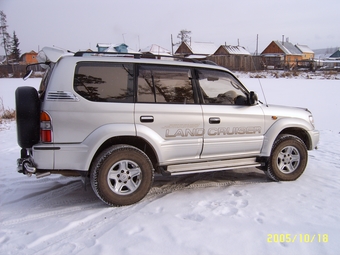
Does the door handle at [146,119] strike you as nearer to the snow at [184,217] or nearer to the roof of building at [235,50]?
the snow at [184,217]

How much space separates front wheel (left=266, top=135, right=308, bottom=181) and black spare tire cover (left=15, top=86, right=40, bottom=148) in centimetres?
340

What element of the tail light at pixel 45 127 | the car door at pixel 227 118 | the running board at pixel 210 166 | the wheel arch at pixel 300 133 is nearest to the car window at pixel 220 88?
the car door at pixel 227 118

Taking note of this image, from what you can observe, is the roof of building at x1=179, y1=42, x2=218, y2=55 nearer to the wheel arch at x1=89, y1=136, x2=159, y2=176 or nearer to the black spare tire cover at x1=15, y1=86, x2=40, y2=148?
the wheel arch at x1=89, y1=136, x2=159, y2=176

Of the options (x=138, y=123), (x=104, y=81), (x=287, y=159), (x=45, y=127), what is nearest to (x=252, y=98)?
(x=287, y=159)

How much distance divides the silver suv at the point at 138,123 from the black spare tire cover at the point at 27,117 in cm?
1

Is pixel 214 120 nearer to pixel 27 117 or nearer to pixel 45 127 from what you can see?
pixel 45 127

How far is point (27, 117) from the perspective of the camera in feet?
10.8

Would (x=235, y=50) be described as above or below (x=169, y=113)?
above

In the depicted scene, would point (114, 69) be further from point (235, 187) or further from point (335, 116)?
point (335, 116)

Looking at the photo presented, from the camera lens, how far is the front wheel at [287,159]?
4418 millimetres

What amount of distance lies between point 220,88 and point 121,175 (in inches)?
76.4

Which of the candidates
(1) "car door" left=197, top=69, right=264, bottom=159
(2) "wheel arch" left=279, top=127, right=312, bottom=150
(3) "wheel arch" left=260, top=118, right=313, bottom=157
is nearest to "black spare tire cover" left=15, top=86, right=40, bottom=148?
(1) "car door" left=197, top=69, right=264, bottom=159

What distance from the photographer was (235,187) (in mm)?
4289
